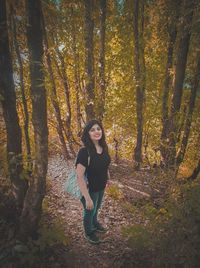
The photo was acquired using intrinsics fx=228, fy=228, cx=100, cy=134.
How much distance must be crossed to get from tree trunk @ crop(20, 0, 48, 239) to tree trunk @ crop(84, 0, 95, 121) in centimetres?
266

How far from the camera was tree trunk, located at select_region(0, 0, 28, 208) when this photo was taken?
316 cm

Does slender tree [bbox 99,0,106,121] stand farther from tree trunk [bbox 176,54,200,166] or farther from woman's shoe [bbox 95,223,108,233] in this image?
woman's shoe [bbox 95,223,108,233]

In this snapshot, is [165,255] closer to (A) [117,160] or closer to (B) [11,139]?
(B) [11,139]

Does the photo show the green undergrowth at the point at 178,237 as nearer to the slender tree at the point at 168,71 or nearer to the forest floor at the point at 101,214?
the forest floor at the point at 101,214

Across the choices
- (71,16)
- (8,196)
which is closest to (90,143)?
(8,196)

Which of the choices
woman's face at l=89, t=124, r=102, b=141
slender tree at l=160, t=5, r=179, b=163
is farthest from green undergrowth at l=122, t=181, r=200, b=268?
slender tree at l=160, t=5, r=179, b=163

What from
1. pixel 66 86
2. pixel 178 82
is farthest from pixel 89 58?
pixel 178 82

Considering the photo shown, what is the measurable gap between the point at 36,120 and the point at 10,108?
0.68 m

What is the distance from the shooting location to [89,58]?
19.0 ft

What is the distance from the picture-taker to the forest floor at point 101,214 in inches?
148

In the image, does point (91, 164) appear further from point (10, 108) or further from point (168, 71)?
point (168, 71)

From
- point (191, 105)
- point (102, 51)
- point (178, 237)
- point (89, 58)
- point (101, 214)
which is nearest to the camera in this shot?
point (178, 237)

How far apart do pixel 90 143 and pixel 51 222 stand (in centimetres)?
197

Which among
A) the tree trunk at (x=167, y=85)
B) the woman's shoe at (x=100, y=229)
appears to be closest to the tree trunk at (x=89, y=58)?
the tree trunk at (x=167, y=85)
